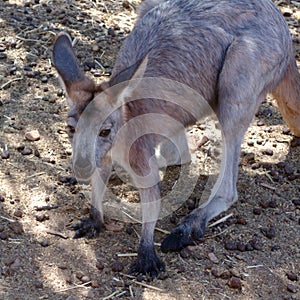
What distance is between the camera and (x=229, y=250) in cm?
369

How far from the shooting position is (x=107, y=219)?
3.91 m

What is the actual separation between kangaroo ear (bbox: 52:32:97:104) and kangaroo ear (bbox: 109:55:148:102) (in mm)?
137

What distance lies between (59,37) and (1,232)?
111 centimetres

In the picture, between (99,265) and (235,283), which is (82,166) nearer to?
(99,265)

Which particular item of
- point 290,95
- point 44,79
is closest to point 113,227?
point 290,95

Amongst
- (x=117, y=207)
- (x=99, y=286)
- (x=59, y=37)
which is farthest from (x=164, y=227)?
(x=59, y=37)

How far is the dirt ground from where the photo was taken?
134 inches

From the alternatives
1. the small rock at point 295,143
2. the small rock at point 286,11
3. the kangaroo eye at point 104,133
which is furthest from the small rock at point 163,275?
the small rock at point 286,11

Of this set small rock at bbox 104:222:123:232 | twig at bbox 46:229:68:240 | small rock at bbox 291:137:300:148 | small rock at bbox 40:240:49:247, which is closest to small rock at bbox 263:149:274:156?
small rock at bbox 291:137:300:148

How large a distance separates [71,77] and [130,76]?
35cm

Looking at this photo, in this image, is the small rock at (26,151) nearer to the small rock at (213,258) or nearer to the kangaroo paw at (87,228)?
the kangaroo paw at (87,228)

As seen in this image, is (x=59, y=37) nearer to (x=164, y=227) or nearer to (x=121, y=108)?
(x=121, y=108)

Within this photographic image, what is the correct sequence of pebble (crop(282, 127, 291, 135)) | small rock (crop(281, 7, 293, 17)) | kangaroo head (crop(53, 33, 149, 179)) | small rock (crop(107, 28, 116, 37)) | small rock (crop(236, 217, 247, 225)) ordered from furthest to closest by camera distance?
1. small rock (crop(281, 7, 293, 17))
2. small rock (crop(107, 28, 116, 37))
3. pebble (crop(282, 127, 291, 135))
4. small rock (crop(236, 217, 247, 225))
5. kangaroo head (crop(53, 33, 149, 179))

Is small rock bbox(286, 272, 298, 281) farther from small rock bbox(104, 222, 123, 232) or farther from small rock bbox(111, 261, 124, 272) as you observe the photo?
small rock bbox(104, 222, 123, 232)
